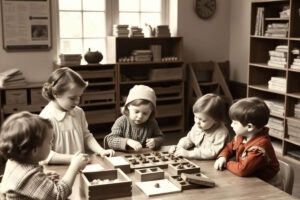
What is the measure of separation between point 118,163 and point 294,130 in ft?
9.93

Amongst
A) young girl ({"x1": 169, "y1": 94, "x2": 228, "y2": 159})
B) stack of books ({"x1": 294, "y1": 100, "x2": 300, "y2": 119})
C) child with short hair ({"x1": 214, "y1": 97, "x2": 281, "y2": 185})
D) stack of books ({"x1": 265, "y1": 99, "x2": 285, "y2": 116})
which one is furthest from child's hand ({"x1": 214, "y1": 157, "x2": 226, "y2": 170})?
stack of books ({"x1": 265, "y1": 99, "x2": 285, "y2": 116})

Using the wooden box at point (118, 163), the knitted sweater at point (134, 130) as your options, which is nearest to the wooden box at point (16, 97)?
the knitted sweater at point (134, 130)

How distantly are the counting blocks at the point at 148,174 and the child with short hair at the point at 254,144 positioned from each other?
0.36 meters

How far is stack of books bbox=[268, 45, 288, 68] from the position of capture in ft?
15.2

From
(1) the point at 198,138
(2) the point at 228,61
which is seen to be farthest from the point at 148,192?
(2) the point at 228,61

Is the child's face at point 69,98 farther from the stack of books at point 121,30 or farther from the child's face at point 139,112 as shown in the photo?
the stack of books at point 121,30

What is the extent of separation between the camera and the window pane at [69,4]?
529cm

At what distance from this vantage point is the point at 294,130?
14.8ft

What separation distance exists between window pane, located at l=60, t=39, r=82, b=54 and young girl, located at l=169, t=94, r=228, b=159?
337cm

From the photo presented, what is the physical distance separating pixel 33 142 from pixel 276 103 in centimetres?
388

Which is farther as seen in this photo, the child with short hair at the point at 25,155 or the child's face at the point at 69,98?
the child's face at the point at 69,98

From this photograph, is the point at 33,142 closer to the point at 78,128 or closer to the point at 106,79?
the point at 78,128

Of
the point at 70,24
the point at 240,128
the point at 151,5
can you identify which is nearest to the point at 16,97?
the point at 70,24

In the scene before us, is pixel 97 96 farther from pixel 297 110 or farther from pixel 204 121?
pixel 204 121
